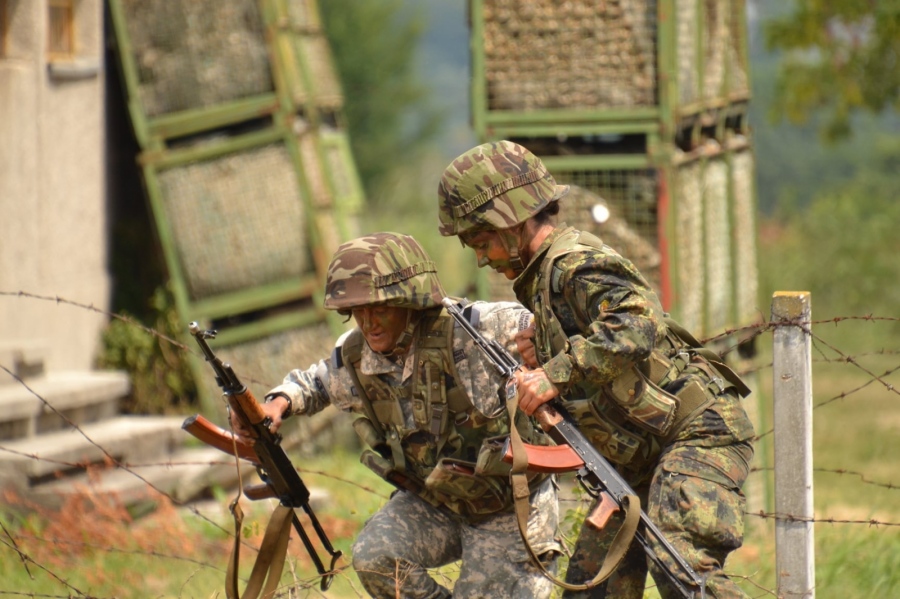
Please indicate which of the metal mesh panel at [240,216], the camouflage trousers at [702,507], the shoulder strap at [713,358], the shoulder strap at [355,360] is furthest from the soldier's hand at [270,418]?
the metal mesh panel at [240,216]

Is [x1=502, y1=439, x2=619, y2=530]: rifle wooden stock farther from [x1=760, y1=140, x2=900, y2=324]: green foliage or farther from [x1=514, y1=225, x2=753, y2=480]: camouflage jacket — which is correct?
[x1=760, y1=140, x2=900, y2=324]: green foliage

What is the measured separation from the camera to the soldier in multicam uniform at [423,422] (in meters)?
4.01

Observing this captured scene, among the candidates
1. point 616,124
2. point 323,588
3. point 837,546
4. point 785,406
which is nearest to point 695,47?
point 616,124

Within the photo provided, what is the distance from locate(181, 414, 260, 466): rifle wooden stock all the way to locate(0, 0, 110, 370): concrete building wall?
422 centimetres

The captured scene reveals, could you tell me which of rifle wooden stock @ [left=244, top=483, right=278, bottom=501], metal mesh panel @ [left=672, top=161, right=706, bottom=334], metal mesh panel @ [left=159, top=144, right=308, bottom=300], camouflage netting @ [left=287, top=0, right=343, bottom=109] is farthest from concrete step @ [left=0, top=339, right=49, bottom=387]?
metal mesh panel @ [left=672, top=161, right=706, bottom=334]

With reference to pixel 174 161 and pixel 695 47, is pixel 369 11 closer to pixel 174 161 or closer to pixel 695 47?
pixel 174 161

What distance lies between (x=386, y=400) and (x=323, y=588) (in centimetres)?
70

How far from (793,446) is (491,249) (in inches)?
43.5

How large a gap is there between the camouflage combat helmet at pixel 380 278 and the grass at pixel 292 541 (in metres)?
0.88

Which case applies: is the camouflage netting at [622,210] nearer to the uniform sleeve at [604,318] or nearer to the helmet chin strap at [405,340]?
the helmet chin strap at [405,340]

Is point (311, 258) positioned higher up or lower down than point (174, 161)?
lower down

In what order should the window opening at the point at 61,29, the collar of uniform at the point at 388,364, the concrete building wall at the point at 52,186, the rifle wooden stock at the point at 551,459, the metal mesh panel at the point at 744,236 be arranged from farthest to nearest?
the window opening at the point at 61,29 < the concrete building wall at the point at 52,186 < the metal mesh panel at the point at 744,236 < the collar of uniform at the point at 388,364 < the rifle wooden stock at the point at 551,459

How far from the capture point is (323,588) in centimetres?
435

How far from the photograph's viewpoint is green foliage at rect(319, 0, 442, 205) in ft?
79.3
